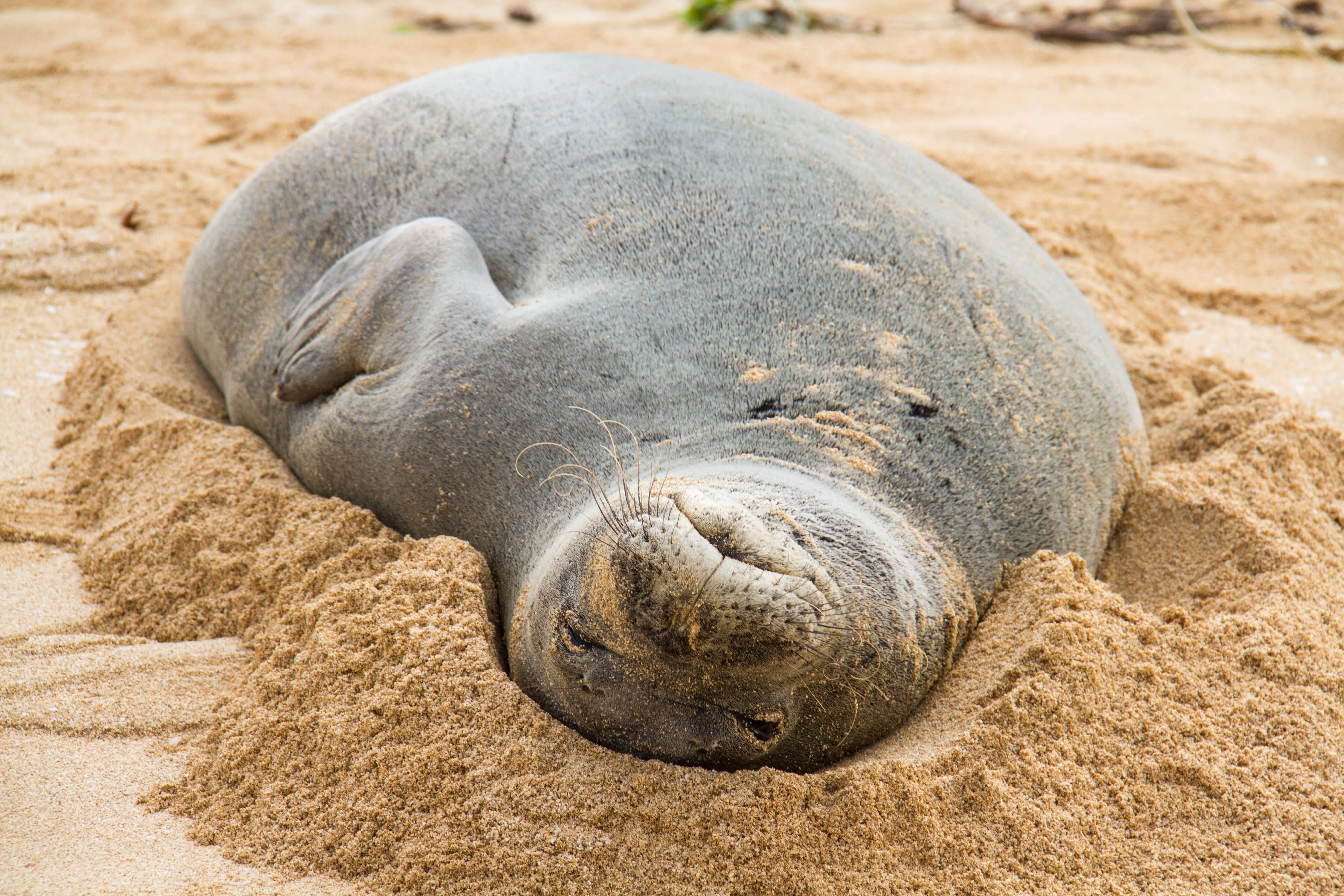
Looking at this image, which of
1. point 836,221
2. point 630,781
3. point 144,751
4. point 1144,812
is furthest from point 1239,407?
point 144,751

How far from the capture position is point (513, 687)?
185 cm

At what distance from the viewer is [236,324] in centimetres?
303

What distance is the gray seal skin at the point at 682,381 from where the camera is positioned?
1665 mm

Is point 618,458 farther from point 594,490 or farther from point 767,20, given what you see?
point 767,20

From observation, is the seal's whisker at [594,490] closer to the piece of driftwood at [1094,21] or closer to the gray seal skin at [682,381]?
the gray seal skin at [682,381]

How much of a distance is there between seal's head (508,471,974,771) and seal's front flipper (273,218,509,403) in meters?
0.75

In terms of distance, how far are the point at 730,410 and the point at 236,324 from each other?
169 centimetres

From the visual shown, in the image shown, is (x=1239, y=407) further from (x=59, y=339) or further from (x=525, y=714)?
(x=59, y=339)

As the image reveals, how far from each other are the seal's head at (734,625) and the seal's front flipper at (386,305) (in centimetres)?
75

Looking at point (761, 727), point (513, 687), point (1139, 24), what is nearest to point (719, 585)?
point (761, 727)

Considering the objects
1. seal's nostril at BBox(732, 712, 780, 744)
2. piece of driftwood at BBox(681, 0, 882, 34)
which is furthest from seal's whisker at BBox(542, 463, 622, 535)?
piece of driftwood at BBox(681, 0, 882, 34)

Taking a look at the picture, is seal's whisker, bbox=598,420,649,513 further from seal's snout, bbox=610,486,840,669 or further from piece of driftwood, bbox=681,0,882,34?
piece of driftwood, bbox=681,0,882,34

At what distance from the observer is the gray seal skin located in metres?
1.67

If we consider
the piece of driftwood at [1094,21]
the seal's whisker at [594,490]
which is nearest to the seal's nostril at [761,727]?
the seal's whisker at [594,490]
